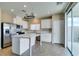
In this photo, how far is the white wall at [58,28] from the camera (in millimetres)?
8445

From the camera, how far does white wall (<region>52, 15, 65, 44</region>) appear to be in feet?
27.7

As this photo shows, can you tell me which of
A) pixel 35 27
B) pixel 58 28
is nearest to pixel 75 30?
pixel 58 28

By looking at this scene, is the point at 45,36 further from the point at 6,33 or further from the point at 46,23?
the point at 6,33

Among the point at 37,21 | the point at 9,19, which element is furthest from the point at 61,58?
the point at 37,21

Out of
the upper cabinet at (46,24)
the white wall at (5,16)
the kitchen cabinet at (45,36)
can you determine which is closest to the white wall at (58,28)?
the kitchen cabinet at (45,36)

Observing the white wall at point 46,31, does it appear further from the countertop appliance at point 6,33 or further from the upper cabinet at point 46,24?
the countertop appliance at point 6,33

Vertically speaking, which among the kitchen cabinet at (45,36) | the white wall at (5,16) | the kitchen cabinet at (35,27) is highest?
the white wall at (5,16)

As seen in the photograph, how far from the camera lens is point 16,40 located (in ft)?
15.5

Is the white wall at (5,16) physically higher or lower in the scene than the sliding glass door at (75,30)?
higher

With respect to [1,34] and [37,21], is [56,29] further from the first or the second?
[1,34]

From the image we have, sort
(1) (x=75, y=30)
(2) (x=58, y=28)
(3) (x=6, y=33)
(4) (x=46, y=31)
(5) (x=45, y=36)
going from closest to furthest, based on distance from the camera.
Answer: (1) (x=75, y=30) → (3) (x=6, y=33) → (2) (x=58, y=28) → (5) (x=45, y=36) → (4) (x=46, y=31)

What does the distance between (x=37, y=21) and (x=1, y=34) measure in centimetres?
522

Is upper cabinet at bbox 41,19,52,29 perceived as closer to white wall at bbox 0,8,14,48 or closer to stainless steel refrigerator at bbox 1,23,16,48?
white wall at bbox 0,8,14,48

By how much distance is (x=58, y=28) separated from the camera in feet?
28.0
